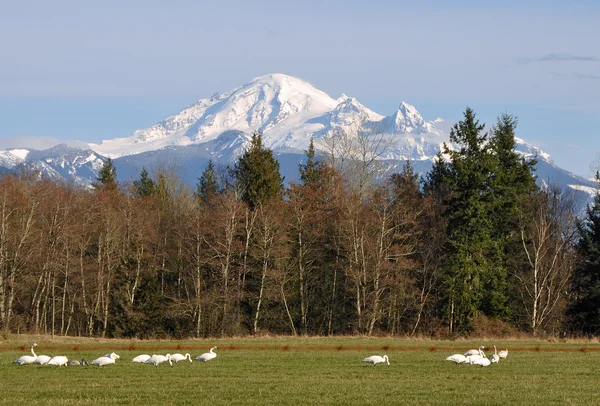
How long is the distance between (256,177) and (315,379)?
4660cm

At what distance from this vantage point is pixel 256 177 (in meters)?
74.1

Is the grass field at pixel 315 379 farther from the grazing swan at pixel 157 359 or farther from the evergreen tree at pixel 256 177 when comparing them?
the evergreen tree at pixel 256 177

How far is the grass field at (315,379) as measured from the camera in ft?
76.0

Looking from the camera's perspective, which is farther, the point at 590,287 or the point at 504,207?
the point at 504,207

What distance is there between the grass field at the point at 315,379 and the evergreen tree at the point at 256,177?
99.9 feet

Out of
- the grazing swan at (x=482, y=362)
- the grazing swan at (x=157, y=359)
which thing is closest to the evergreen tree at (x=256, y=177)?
the grazing swan at (x=157, y=359)

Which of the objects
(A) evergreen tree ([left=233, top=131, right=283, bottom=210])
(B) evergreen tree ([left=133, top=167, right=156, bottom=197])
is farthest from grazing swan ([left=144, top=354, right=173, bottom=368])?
(B) evergreen tree ([left=133, top=167, right=156, bottom=197])

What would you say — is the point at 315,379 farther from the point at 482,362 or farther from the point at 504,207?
the point at 504,207

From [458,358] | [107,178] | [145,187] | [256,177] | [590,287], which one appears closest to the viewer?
[458,358]

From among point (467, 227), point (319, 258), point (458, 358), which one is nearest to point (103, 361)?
point (458, 358)

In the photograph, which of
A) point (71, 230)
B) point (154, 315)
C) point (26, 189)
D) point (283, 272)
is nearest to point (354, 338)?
point (283, 272)

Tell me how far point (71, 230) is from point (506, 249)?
38.5 meters

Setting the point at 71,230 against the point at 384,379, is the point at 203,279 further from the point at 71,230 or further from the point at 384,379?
the point at 384,379

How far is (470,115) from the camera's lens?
68.5m
